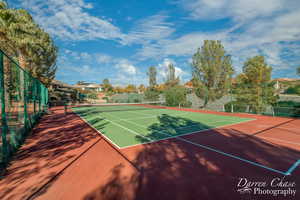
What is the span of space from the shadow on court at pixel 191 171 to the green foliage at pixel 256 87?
10.9m

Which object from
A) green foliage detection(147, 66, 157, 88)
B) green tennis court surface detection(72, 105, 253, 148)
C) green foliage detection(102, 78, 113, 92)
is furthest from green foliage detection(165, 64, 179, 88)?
green foliage detection(102, 78, 113, 92)

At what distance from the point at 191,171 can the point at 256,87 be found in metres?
15.3

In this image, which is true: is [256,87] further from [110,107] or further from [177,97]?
[110,107]

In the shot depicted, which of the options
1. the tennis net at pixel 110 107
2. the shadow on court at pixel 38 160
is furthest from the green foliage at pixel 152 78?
the shadow on court at pixel 38 160

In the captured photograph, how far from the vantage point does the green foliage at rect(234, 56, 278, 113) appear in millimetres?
14141

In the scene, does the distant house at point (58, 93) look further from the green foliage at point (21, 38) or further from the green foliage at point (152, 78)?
the green foliage at point (152, 78)

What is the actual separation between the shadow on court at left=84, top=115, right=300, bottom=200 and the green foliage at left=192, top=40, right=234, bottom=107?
14064 millimetres

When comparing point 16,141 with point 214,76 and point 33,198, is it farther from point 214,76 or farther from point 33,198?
point 214,76

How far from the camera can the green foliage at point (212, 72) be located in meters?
18.3

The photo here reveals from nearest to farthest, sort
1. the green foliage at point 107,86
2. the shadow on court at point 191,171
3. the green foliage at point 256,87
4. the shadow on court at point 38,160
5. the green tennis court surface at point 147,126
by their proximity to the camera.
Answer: the shadow on court at point 191,171 < the shadow on court at point 38,160 < the green tennis court surface at point 147,126 < the green foliage at point 256,87 < the green foliage at point 107,86

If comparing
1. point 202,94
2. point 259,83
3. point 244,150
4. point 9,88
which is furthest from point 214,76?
point 9,88

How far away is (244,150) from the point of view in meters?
4.85

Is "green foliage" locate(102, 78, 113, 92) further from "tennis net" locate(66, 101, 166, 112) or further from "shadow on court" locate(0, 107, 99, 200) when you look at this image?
"shadow on court" locate(0, 107, 99, 200)

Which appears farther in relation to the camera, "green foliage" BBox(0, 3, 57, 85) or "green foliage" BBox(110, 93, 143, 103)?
"green foliage" BBox(110, 93, 143, 103)
